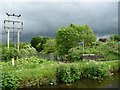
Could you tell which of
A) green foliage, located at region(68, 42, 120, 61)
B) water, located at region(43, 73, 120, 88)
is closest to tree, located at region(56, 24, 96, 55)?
green foliage, located at region(68, 42, 120, 61)

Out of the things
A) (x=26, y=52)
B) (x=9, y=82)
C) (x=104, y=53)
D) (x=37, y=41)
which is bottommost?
(x=9, y=82)

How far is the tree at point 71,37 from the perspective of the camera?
1550 inches

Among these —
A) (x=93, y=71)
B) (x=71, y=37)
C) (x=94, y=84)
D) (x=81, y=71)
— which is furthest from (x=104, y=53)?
(x=71, y=37)

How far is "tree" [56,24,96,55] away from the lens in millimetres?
39375

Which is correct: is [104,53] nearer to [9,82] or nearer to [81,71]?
[81,71]

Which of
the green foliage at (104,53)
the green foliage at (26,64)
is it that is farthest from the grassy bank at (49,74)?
the green foliage at (104,53)

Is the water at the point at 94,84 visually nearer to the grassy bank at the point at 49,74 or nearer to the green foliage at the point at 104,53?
the grassy bank at the point at 49,74

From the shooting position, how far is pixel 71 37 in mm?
40094

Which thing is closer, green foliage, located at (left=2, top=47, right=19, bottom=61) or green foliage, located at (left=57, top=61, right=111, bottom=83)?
green foliage, located at (left=57, top=61, right=111, bottom=83)

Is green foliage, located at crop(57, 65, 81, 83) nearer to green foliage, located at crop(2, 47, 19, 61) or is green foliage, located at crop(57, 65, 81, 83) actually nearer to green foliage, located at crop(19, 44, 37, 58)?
green foliage, located at crop(2, 47, 19, 61)

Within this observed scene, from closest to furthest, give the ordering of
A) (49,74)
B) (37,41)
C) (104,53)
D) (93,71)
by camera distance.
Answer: (49,74), (93,71), (104,53), (37,41)

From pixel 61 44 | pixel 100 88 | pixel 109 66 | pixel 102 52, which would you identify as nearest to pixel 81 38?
pixel 61 44

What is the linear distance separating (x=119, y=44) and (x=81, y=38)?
1273 centimetres

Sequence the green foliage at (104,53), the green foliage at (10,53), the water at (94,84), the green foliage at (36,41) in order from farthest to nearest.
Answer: the green foliage at (36,41), the green foliage at (104,53), the green foliage at (10,53), the water at (94,84)
